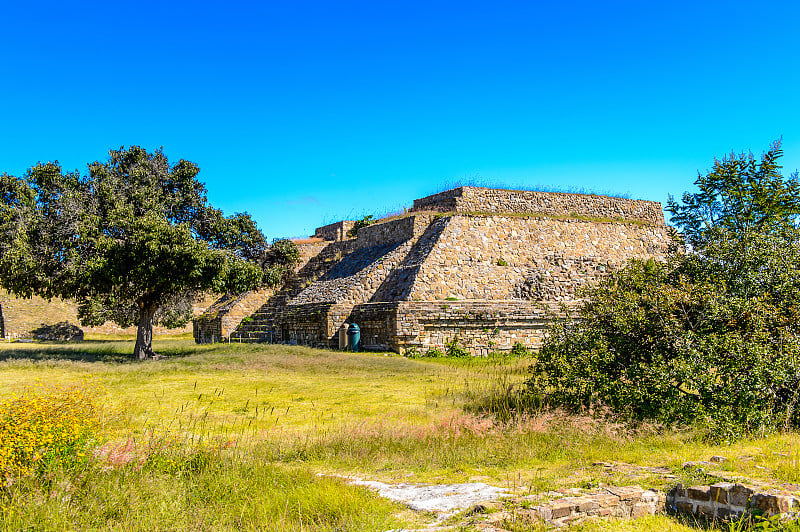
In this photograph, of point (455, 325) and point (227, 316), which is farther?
point (227, 316)

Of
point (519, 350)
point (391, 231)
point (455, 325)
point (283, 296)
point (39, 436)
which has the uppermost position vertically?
point (391, 231)

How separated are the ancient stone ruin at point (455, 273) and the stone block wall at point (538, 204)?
0.05m

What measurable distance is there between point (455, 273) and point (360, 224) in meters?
10.8

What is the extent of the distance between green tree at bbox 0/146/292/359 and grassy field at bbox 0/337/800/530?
5891 mm

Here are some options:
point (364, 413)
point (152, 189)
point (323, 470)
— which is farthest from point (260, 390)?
point (152, 189)

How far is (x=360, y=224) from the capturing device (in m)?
33.1

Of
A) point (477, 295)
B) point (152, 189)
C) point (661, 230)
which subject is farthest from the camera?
point (661, 230)

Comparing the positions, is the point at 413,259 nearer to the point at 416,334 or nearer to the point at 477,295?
the point at 477,295

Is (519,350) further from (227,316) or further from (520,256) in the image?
(227,316)

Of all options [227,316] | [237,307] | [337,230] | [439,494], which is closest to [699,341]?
[439,494]

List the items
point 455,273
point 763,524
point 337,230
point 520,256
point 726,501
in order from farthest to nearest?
point 337,230 < point 520,256 < point 455,273 < point 726,501 < point 763,524

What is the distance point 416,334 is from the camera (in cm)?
2020

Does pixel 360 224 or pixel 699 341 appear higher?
pixel 360 224

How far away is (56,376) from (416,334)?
10681 mm
